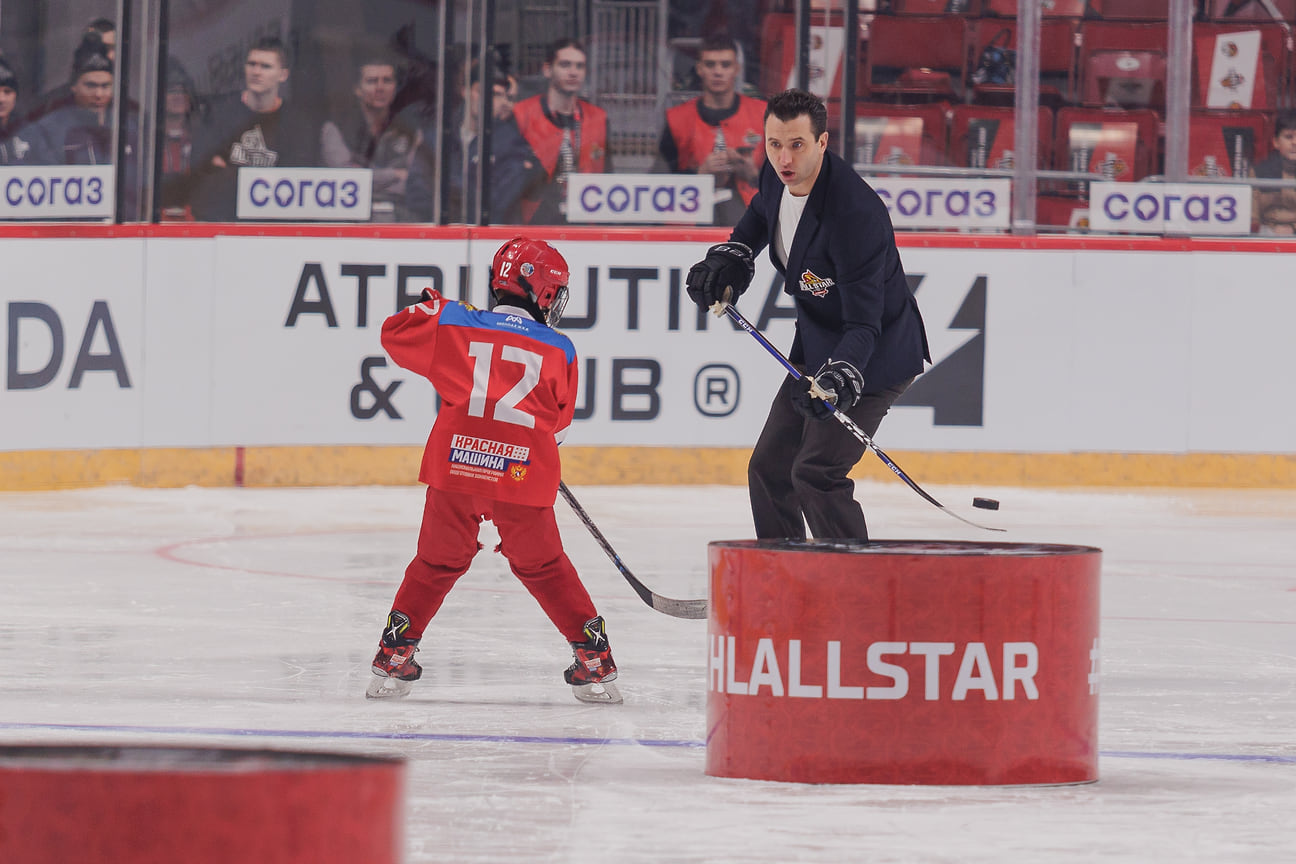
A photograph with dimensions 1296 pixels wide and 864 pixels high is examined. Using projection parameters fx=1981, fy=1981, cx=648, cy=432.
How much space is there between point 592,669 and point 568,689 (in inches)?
7.2

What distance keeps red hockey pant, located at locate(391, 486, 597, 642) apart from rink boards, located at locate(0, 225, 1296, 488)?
4.91 metres

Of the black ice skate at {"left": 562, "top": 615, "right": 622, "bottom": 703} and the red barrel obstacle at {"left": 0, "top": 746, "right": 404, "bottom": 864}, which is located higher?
the red barrel obstacle at {"left": 0, "top": 746, "right": 404, "bottom": 864}

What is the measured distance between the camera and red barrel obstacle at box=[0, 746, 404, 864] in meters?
1.41

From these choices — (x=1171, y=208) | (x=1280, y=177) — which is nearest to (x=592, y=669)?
(x=1171, y=208)

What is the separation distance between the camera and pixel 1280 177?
973 centimetres

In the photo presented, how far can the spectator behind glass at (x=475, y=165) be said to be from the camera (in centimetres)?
917

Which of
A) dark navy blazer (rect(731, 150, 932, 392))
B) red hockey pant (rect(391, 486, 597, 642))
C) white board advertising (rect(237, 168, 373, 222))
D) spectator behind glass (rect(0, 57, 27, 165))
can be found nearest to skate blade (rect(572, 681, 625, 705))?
red hockey pant (rect(391, 486, 597, 642))

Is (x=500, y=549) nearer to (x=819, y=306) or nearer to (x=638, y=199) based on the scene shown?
(x=819, y=306)

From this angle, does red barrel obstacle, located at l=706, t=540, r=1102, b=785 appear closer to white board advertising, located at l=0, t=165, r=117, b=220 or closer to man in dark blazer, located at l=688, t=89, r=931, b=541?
man in dark blazer, located at l=688, t=89, r=931, b=541

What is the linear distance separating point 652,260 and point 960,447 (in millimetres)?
1659

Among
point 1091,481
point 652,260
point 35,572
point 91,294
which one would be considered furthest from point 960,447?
point 35,572

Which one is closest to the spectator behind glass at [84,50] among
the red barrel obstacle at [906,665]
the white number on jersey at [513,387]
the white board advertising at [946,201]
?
the white board advertising at [946,201]

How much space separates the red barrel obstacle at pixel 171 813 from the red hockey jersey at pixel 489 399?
2.35 m

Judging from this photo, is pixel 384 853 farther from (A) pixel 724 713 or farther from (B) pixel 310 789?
(A) pixel 724 713
